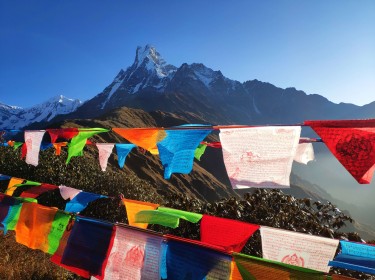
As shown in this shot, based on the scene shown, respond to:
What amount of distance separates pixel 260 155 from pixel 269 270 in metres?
1.24

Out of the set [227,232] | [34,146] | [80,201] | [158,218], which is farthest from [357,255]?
[34,146]

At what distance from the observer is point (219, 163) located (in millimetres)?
78000

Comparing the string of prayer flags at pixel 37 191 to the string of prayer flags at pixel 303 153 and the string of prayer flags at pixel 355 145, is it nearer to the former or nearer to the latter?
the string of prayer flags at pixel 303 153

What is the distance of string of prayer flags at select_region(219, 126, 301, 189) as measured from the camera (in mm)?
3469

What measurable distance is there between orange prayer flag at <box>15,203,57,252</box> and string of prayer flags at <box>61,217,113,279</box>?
76 cm

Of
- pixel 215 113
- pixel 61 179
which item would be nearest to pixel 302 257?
pixel 61 179

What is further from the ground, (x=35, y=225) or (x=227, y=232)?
(x=227, y=232)

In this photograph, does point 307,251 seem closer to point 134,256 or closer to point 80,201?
point 134,256

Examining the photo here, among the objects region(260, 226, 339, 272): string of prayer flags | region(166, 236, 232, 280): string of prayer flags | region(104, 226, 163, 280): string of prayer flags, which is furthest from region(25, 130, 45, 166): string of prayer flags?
region(260, 226, 339, 272): string of prayer flags

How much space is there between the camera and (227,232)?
4.07 m

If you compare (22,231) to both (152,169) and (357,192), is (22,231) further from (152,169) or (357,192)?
(357,192)

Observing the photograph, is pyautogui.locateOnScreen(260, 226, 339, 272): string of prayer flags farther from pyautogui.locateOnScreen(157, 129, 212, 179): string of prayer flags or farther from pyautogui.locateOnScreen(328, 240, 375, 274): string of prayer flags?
pyautogui.locateOnScreen(157, 129, 212, 179): string of prayer flags

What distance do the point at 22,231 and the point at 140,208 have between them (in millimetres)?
2386

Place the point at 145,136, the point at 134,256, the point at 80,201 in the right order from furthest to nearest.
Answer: the point at 80,201, the point at 145,136, the point at 134,256
